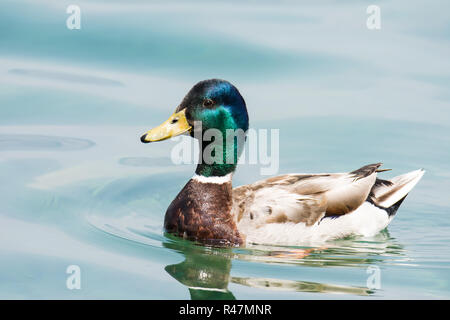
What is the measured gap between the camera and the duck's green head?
7645 mm

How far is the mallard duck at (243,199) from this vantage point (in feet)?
25.3

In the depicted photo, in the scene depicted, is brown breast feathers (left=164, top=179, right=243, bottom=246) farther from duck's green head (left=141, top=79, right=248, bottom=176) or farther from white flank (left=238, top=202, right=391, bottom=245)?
duck's green head (left=141, top=79, right=248, bottom=176)

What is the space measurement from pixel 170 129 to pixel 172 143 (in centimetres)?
274

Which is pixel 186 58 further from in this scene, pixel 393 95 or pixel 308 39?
pixel 393 95

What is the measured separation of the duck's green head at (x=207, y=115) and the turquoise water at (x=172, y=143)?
937 millimetres

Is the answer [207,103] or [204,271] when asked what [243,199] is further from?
[204,271]

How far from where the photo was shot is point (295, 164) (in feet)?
32.5

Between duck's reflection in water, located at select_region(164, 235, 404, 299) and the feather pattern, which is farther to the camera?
the feather pattern

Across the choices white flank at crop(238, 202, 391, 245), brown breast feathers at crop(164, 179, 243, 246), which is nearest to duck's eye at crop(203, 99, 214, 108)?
brown breast feathers at crop(164, 179, 243, 246)

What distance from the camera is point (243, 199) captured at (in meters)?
8.03

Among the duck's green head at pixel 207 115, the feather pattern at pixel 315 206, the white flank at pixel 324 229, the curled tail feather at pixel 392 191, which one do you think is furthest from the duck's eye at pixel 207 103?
the curled tail feather at pixel 392 191

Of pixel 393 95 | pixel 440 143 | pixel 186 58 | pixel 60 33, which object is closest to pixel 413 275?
pixel 440 143

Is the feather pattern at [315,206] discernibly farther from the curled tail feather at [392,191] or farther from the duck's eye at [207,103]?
the duck's eye at [207,103]

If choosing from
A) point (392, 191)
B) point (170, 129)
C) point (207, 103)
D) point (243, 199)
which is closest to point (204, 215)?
point (243, 199)
